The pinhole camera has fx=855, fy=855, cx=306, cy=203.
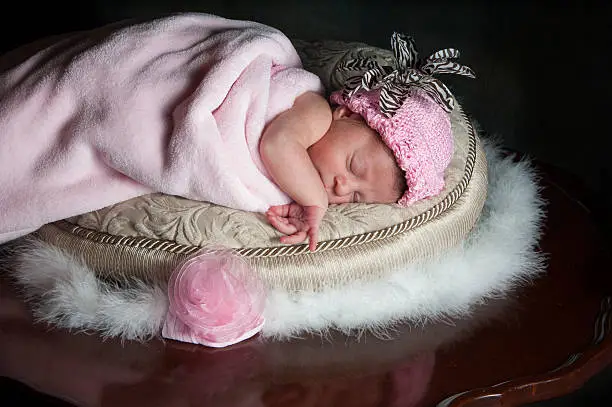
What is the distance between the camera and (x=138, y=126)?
1372mm

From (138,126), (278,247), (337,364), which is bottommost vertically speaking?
(337,364)

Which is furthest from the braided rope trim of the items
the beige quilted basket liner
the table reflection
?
the table reflection

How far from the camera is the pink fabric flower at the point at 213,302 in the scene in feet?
4.10

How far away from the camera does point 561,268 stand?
1.51m

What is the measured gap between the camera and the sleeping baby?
1.36 m

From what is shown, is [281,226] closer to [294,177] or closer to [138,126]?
[294,177]

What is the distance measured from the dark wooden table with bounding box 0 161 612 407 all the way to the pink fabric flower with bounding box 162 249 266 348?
0.08 ft

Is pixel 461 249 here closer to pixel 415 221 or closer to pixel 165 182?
pixel 415 221

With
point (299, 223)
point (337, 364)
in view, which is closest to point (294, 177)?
point (299, 223)

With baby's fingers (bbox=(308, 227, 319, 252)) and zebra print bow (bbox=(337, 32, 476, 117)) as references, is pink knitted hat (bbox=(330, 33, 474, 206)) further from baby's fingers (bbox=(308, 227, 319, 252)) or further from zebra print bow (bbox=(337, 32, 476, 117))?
baby's fingers (bbox=(308, 227, 319, 252))

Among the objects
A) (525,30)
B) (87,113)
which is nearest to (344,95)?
(87,113)

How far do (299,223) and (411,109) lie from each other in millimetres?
261

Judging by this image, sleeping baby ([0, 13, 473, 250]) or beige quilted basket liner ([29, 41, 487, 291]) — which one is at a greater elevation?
sleeping baby ([0, 13, 473, 250])

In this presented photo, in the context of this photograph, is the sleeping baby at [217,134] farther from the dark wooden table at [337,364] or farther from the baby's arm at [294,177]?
the dark wooden table at [337,364]
